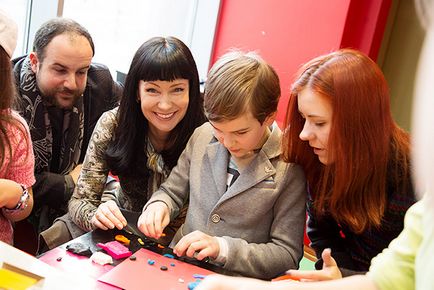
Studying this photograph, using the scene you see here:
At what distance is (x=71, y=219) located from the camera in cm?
149

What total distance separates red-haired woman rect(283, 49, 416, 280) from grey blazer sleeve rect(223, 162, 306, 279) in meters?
0.06

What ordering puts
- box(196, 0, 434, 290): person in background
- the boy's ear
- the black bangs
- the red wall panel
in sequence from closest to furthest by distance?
box(196, 0, 434, 290): person in background < the boy's ear < the black bangs < the red wall panel

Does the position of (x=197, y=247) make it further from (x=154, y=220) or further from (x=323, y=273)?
(x=323, y=273)

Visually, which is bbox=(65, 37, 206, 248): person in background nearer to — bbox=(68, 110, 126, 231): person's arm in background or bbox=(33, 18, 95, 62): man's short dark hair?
bbox=(68, 110, 126, 231): person's arm in background

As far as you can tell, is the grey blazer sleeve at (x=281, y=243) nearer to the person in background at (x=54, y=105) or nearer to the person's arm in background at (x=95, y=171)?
the person's arm in background at (x=95, y=171)

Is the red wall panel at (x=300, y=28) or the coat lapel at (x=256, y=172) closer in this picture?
the coat lapel at (x=256, y=172)

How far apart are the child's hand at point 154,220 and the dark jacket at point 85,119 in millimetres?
602

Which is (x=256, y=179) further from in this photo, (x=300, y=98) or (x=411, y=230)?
(x=411, y=230)

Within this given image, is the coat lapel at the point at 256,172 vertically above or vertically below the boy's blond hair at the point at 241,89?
below

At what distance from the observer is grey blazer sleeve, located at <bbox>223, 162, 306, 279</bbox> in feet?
3.98

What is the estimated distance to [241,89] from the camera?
129 centimetres

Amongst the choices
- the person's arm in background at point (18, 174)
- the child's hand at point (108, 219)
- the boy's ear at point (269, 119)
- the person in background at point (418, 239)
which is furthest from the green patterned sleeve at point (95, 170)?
the person in background at point (418, 239)

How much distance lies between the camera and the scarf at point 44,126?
6.14ft

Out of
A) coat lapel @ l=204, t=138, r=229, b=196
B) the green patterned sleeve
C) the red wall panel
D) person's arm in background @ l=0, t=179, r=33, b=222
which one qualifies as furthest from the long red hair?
the red wall panel
